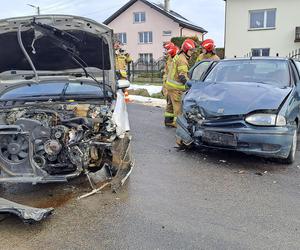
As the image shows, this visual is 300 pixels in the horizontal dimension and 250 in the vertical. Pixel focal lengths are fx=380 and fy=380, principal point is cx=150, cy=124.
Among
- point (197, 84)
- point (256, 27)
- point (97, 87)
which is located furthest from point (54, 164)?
point (256, 27)

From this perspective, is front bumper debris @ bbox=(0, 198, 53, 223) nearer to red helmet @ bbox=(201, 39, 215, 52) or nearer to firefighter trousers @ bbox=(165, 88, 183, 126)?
firefighter trousers @ bbox=(165, 88, 183, 126)

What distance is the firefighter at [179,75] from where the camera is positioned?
799 centimetres

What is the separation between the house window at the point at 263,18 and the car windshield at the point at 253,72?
1951 centimetres

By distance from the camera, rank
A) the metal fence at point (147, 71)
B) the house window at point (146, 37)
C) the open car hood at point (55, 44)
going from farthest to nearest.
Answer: the house window at point (146, 37) < the metal fence at point (147, 71) < the open car hood at point (55, 44)

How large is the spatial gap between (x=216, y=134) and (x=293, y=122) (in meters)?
1.14

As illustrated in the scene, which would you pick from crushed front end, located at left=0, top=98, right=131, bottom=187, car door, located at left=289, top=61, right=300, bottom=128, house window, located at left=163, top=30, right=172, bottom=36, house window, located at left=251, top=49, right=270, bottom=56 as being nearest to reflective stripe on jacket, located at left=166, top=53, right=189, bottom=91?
car door, located at left=289, top=61, right=300, bottom=128

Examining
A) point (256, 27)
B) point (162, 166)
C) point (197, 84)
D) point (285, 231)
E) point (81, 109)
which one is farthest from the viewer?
point (256, 27)

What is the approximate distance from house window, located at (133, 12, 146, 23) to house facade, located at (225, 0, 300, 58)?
59.4 feet

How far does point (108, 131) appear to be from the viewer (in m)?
4.31

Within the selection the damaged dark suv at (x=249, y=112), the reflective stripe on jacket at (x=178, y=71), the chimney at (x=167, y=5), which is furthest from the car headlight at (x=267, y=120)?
the chimney at (x=167, y=5)

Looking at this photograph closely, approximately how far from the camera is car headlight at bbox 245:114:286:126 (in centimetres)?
505

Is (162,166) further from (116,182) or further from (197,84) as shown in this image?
(197,84)

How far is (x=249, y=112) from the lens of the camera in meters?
5.12

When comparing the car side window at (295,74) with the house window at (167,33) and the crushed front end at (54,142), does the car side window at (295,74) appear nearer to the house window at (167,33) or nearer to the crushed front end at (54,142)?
the crushed front end at (54,142)
